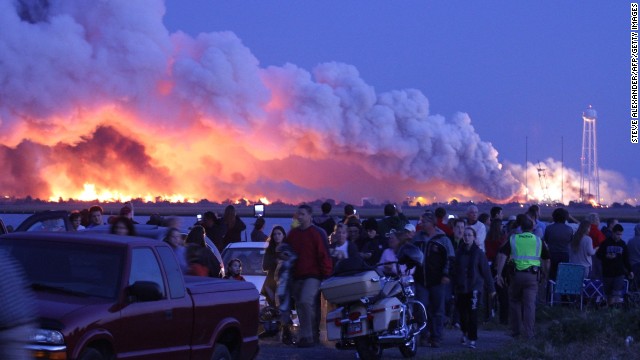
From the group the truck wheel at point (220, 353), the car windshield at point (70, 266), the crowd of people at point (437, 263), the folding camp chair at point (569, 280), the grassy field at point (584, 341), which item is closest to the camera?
the car windshield at point (70, 266)

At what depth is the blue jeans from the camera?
52.7 feet

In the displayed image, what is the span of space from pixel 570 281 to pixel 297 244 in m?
7.60

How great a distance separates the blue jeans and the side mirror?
7.27 m

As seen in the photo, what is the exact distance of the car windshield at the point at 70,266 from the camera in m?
9.30

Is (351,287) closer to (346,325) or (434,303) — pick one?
(346,325)

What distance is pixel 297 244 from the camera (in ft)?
50.8

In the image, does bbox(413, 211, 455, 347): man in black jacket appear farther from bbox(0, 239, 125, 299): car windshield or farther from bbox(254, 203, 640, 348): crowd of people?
bbox(0, 239, 125, 299): car windshield

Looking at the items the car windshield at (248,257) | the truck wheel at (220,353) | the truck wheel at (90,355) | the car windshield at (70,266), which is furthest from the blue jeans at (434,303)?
the truck wheel at (90,355)

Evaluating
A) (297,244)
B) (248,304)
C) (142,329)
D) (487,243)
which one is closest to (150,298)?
(142,329)

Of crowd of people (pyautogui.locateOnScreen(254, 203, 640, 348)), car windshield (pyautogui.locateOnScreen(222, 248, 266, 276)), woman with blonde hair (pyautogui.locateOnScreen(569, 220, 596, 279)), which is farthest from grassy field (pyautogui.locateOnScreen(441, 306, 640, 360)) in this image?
car windshield (pyautogui.locateOnScreen(222, 248, 266, 276))

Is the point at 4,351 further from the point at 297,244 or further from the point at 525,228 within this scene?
the point at 525,228

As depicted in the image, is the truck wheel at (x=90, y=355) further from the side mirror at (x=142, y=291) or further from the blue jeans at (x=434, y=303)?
the blue jeans at (x=434, y=303)

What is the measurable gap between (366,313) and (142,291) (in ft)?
16.2

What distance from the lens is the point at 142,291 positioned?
933 cm
